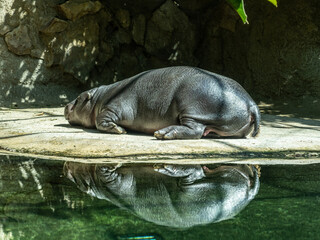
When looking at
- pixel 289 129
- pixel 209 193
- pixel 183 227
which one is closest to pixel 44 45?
pixel 289 129

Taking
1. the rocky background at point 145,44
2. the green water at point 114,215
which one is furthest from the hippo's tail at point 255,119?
the rocky background at point 145,44

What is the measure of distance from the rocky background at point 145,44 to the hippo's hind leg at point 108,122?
3.40m

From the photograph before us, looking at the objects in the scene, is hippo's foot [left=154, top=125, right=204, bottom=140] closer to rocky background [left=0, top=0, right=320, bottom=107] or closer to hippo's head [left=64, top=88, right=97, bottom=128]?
hippo's head [left=64, top=88, right=97, bottom=128]

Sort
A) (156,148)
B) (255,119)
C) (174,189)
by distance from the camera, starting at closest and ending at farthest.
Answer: (174,189) → (156,148) → (255,119)

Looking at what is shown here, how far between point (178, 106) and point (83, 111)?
4.83 ft

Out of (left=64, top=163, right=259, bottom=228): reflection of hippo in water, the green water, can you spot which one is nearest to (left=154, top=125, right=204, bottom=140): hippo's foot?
(left=64, top=163, right=259, bottom=228): reflection of hippo in water

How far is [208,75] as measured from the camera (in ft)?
17.5

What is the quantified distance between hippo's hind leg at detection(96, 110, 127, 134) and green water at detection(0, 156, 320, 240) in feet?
7.10

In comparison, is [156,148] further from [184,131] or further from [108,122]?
[108,122]

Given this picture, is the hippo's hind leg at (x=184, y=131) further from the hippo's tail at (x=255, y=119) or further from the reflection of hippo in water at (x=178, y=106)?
the hippo's tail at (x=255, y=119)

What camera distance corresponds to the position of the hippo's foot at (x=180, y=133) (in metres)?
4.86

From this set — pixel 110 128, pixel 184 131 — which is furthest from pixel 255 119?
pixel 110 128

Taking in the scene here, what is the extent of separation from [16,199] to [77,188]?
0.43 meters

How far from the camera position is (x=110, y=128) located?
547 centimetres
